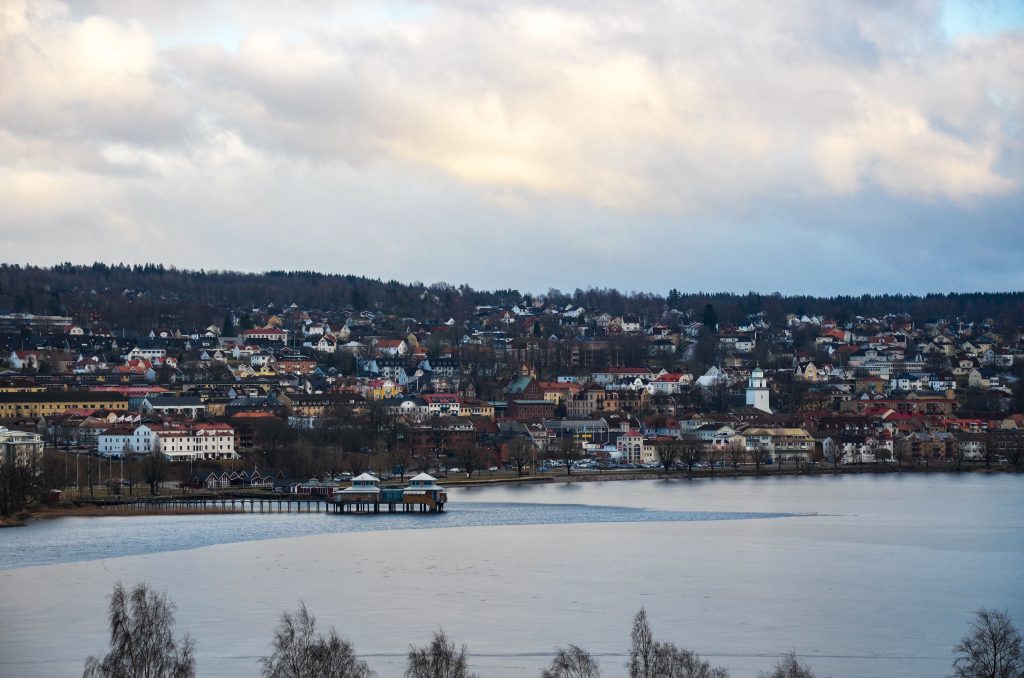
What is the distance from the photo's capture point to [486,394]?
8369 centimetres

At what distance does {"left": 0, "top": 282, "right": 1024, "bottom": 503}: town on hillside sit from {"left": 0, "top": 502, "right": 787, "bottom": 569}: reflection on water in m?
6.27

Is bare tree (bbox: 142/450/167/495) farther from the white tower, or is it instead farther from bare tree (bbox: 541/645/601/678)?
the white tower

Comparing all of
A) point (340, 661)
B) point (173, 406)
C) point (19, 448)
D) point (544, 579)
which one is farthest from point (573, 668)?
point (173, 406)

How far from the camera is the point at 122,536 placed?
121ft

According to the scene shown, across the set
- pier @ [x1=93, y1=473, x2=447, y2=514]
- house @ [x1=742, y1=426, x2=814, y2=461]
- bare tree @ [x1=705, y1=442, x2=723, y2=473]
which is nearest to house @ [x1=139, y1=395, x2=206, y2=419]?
bare tree @ [x1=705, y1=442, x2=723, y2=473]

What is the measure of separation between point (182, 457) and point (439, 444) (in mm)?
10281

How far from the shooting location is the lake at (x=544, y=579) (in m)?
23.4

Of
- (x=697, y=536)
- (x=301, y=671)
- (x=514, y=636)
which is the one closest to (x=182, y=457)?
(x=697, y=536)

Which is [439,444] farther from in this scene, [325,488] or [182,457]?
[325,488]

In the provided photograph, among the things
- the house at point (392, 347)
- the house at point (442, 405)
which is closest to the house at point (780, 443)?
the house at point (442, 405)

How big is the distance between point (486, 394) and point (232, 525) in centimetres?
4339

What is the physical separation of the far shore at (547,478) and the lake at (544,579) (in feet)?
4.31

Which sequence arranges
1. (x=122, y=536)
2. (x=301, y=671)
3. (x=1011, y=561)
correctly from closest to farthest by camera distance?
(x=301, y=671) < (x=1011, y=561) < (x=122, y=536)

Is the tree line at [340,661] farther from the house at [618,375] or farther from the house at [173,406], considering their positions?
the house at [618,375]
